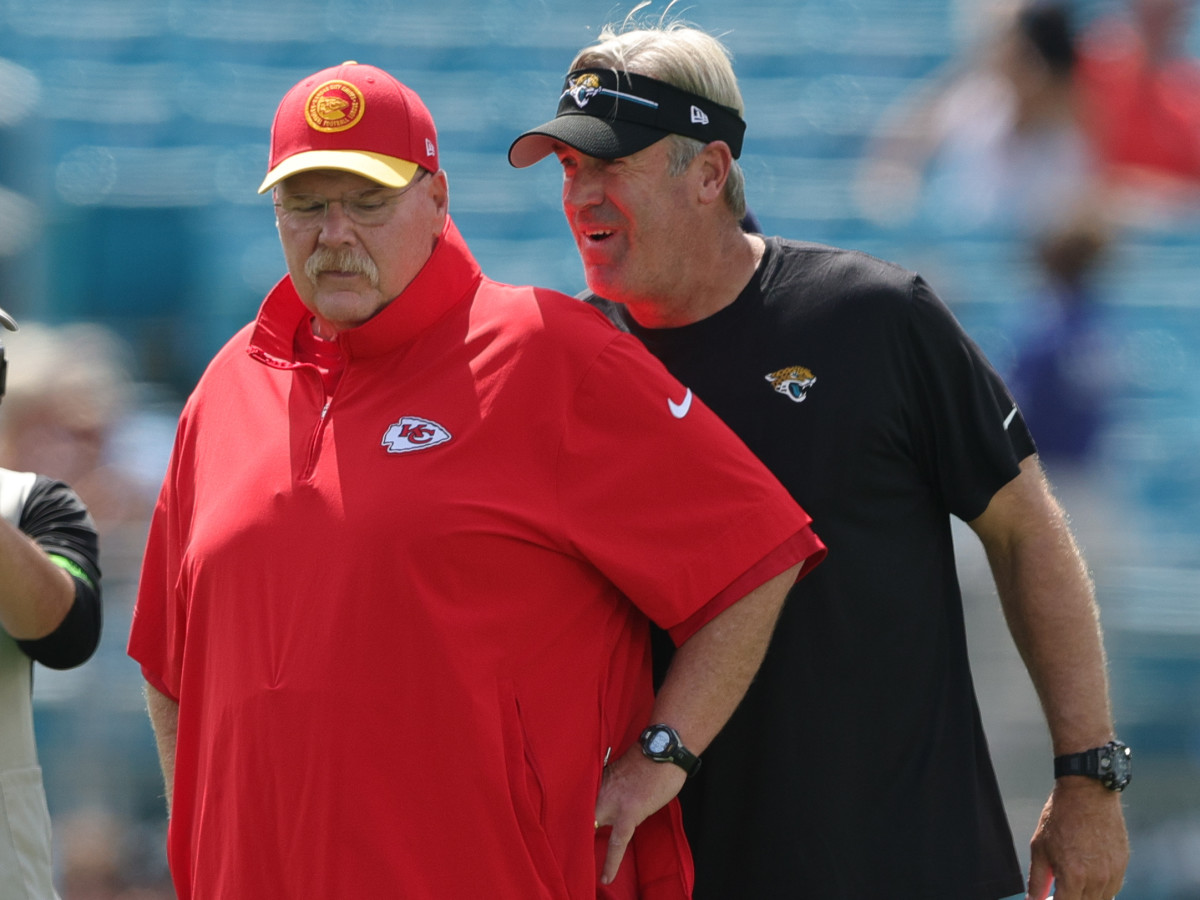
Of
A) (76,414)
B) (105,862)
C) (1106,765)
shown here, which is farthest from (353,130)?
(105,862)

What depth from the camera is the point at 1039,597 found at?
7.32 ft

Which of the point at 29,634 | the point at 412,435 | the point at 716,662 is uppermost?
the point at 412,435

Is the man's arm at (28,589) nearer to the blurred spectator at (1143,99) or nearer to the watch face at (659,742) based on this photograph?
the watch face at (659,742)

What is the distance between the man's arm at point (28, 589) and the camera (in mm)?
2127

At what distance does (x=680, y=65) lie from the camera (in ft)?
7.48

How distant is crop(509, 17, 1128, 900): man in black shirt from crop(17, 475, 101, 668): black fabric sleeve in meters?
0.91

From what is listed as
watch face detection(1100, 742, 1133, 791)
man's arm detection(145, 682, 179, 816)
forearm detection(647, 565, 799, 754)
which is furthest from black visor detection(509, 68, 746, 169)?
watch face detection(1100, 742, 1133, 791)

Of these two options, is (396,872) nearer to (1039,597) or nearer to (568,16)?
(1039,597)

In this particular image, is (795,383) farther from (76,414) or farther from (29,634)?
(76,414)

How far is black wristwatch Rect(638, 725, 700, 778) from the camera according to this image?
6.36ft

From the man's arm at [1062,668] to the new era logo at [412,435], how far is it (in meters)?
0.83

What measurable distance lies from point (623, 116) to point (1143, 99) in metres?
3.30

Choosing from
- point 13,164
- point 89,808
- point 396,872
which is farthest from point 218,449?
point 13,164

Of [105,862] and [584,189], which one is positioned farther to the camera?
[105,862]
